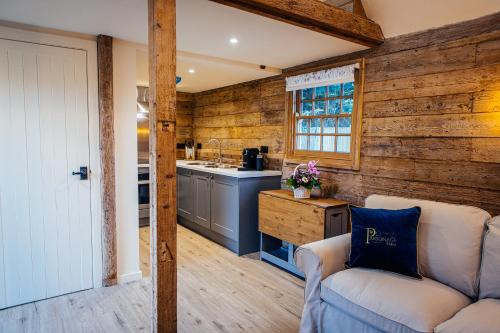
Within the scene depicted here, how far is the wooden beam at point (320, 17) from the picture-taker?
7.15ft

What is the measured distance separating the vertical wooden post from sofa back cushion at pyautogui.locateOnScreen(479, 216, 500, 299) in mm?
1751

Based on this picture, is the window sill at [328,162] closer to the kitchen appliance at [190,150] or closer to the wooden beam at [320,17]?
the wooden beam at [320,17]

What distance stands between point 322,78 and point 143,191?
2.98 m

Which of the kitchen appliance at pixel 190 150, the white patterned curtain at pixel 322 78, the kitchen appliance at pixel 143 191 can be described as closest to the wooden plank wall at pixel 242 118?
the kitchen appliance at pixel 190 150

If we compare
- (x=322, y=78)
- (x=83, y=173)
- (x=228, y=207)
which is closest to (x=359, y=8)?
(x=322, y=78)

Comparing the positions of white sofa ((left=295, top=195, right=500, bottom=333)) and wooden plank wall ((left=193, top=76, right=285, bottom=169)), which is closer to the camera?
white sofa ((left=295, top=195, right=500, bottom=333))

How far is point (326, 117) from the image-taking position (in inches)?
143

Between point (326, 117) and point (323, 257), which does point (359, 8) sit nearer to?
point (326, 117)

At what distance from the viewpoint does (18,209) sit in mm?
2641

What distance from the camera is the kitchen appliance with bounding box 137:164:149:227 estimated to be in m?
4.79

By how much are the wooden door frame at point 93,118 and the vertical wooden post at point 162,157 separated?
52.4 inches

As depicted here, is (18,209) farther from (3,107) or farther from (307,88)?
(307,88)

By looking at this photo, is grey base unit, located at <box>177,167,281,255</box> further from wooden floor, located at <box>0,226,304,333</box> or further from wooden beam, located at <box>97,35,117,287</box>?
wooden beam, located at <box>97,35,117,287</box>

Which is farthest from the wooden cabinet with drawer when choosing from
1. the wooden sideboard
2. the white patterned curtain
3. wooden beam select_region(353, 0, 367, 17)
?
wooden beam select_region(353, 0, 367, 17)
